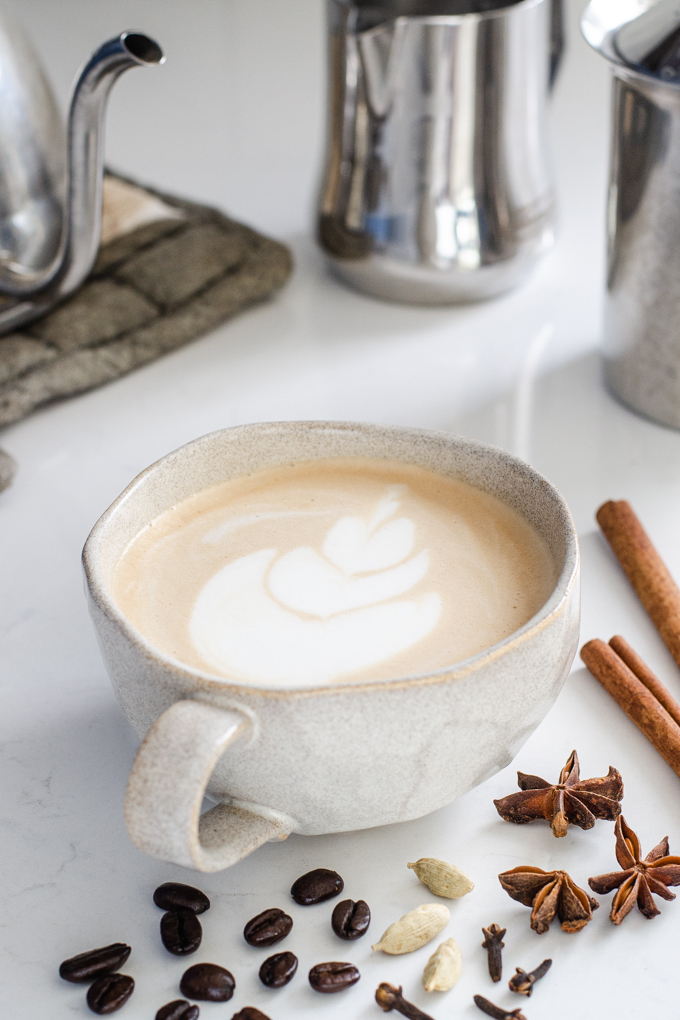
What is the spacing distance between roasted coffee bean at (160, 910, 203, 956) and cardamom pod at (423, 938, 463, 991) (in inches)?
4.0

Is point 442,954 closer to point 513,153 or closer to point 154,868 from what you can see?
point 154,868

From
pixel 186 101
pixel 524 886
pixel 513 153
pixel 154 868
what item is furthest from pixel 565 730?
pixel 186 101

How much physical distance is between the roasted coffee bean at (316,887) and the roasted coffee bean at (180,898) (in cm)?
4

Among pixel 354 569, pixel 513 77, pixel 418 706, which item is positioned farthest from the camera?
pixel 513 77

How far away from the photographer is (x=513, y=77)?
36.7 inches

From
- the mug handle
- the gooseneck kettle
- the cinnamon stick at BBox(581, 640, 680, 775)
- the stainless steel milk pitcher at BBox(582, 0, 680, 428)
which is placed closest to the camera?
the mug handle

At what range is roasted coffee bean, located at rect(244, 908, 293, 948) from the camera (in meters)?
0.49

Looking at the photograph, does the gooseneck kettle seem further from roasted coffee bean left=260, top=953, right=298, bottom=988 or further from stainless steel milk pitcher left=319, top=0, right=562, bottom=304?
roasted coffee bean left=260, top=953, right=298, bottom=988

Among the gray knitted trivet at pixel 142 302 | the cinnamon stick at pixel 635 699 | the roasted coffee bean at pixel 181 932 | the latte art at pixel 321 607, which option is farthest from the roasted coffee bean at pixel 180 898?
the gray knitted trivet at pixel 142 302

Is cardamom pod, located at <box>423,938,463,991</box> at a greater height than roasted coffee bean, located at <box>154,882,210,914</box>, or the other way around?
cardamom pod, located at <box>423,938,463,991</box>

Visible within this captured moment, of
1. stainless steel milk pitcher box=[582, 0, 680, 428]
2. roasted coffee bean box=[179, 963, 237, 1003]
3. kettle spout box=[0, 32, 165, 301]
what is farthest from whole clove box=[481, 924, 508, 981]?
kettle spout box=[0, 32, 165, 301]

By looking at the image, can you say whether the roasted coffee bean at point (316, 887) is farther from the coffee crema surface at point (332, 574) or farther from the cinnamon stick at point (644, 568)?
the cinnamon stick at point (644, 568)

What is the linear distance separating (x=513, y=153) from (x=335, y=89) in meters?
0.16

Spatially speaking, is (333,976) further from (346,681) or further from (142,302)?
(142,302)
